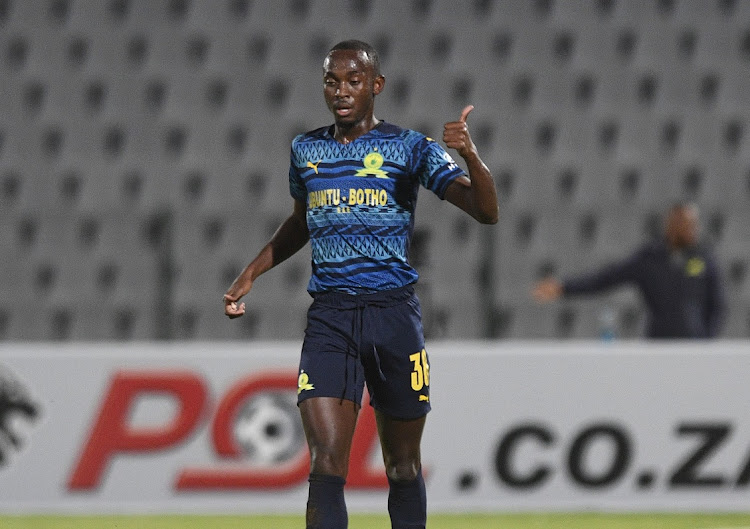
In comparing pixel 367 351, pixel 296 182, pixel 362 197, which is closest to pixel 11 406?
pixel 296 182

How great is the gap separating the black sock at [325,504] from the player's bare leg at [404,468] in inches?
12.2

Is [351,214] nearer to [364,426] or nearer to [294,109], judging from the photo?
[364,426]

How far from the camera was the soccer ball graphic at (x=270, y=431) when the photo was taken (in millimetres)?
6609

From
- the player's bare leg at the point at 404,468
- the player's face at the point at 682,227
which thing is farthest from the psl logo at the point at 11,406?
the player's face at the point at 682,227

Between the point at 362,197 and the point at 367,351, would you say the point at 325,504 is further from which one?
the point at 362,197

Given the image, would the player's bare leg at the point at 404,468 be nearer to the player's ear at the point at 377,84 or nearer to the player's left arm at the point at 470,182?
the player's left arm at the point at 470,182

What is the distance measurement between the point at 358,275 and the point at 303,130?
25.4 feet

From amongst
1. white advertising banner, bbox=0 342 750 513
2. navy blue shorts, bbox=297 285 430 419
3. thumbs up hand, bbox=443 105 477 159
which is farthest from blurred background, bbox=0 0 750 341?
thumbs up hand, bbox=443 105 477 159

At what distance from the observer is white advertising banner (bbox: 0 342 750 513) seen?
21.7ft

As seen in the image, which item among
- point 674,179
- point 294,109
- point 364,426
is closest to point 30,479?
point 364,426

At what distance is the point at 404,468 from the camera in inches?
151

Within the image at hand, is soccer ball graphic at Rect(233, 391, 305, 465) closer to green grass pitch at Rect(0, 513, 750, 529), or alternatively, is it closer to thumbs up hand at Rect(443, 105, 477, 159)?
green grass pitch at Rect(0, 513, 750, 529)

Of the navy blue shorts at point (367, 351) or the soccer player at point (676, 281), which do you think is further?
the soccer player at point (676, 281)

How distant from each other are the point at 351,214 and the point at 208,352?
3.27 m
